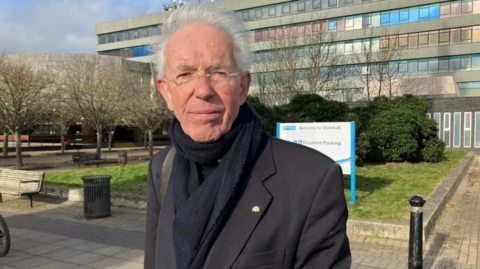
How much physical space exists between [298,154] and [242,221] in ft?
1.02

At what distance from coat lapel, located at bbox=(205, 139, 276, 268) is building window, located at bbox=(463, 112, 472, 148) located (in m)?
31.1

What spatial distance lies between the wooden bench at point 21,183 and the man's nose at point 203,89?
9.77m

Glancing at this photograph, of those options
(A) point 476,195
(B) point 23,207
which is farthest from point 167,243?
(A) point 476,195

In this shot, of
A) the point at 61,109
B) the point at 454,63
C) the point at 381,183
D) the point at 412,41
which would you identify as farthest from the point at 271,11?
the point at 381,183

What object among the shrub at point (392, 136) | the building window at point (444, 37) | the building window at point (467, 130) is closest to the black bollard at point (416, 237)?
the shrub at point (392, 136)

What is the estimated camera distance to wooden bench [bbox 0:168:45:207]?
31.8ft

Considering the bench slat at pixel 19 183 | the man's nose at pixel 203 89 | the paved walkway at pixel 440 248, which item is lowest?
the paved walkway at pixel 440 248

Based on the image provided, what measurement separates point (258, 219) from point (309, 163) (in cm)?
26

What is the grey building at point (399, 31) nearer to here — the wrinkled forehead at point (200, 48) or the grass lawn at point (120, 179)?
the grass lawn at point (120, 179)

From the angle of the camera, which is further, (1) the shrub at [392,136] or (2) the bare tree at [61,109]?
(2) the bare tree at [61,109]

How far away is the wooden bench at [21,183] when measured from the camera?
9.69m

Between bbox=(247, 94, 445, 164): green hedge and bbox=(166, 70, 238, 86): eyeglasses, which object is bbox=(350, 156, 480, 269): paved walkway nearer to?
bbox=(166, 70, 238, 86): eyeglasses

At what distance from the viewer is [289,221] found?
129cm

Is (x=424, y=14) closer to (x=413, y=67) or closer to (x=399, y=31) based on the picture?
(x=399, y=31)
